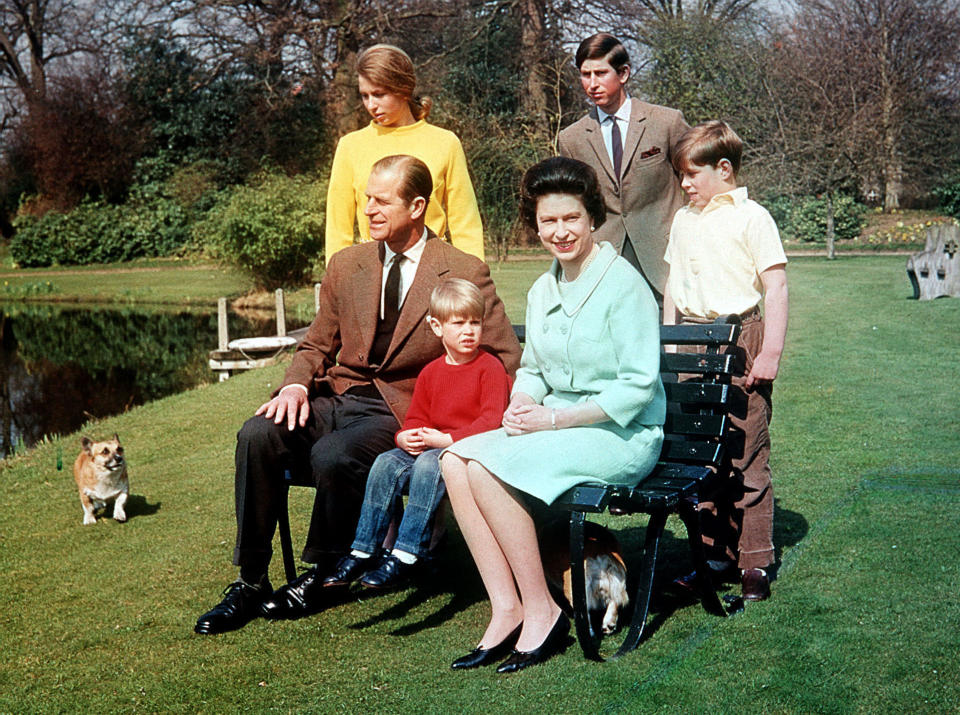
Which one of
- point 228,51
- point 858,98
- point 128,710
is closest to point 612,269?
point 128,710

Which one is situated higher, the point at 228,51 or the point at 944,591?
the point at 228,51

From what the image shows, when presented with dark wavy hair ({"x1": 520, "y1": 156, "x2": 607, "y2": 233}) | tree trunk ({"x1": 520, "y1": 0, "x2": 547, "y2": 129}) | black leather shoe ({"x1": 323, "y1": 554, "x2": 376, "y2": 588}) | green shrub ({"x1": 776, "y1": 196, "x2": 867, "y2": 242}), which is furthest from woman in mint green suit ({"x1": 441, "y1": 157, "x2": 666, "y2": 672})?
green shrub ({"x1": 776, "y1": 196, "x2": 867, "y2": 242})

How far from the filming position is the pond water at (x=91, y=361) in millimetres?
12734

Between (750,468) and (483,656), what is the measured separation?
1262mm

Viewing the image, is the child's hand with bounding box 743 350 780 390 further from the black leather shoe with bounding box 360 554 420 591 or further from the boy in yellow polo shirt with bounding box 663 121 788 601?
the black leather shoe with bounding box 360 554 420 591

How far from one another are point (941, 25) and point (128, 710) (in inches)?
1230

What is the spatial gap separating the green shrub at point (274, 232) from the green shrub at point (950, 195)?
1622 cm

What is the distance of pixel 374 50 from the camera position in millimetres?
4461

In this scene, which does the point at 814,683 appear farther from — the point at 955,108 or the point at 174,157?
the point at 174,157

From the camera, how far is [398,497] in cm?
379

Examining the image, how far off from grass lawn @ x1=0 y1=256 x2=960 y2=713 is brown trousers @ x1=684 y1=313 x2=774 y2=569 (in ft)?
0.68

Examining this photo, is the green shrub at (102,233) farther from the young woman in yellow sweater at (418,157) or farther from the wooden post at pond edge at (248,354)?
the young woman in yellow sweater at (418,157)

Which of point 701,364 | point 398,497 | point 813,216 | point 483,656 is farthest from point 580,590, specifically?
point 813,216

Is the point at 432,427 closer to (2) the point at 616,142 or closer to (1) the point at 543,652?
(1) the point at 543,652
